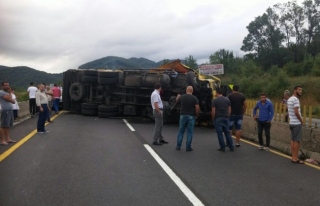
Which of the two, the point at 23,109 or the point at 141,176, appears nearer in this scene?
the point at 141,176

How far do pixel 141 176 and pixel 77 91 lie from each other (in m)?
13.8

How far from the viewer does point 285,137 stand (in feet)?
36.8

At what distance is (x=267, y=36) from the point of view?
86500 mm

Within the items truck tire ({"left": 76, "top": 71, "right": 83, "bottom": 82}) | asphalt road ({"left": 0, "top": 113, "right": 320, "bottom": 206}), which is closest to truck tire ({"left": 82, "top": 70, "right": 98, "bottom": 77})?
truck tire ({"left": 76, "top": 71, "right": 83, "bottom": 82})

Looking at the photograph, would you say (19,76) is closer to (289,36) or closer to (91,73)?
(91,73)

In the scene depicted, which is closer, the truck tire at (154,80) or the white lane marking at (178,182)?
the white lane marking at (178,182)

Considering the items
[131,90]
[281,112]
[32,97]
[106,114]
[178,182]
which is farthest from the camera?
[106,114]

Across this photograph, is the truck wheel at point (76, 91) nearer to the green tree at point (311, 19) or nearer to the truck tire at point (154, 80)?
the truck tire at point (154, 80)

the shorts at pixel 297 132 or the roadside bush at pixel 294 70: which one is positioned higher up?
the roadside bush at pixel 294 70

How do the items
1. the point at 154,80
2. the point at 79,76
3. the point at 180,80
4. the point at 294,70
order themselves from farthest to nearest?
the point at 294,70
the point at 79,76
the point at 154,80
the point at 180,80

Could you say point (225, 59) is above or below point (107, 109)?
above

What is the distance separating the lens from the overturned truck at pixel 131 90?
1730 cm

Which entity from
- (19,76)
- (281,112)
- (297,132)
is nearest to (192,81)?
(281,112)

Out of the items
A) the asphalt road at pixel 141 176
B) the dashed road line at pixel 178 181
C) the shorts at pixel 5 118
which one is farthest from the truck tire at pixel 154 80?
the shorts at pixel 5 118
